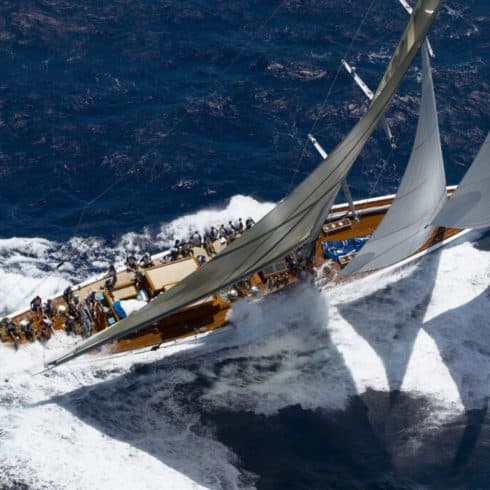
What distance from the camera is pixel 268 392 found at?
42.6m

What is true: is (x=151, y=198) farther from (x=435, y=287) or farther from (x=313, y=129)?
(x=435, y=287)

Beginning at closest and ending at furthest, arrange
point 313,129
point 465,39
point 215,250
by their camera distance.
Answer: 1. point 215,250
2. point 313,129
3. point 465,39

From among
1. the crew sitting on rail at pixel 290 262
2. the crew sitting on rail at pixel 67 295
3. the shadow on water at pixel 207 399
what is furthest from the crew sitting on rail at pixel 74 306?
the crew sitting on rail at pixel 290 262

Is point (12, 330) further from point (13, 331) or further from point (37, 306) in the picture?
point (37, 306)

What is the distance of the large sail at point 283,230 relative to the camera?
36031mm

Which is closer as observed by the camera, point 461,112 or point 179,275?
point 179,275

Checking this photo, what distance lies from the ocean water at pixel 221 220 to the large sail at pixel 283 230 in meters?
5.85

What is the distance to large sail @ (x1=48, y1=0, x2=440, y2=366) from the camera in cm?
3603

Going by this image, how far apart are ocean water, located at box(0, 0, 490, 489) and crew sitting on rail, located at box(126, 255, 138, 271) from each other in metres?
5.23

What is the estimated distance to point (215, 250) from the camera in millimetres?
46344

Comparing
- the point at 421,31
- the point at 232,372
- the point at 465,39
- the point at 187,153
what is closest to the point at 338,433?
the point at 232,372

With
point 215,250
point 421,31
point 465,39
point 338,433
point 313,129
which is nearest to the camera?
point 421,31

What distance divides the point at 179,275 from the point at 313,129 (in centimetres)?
1990

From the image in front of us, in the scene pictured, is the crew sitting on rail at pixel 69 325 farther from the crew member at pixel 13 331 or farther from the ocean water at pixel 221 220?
the crew member at pixel 13 331
